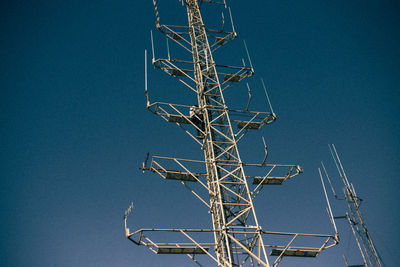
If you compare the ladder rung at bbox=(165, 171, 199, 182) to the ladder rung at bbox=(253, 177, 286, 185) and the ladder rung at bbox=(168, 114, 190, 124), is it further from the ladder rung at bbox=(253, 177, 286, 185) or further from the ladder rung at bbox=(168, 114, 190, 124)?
the ladder rung at bbox=(253, 177, 286, 185)

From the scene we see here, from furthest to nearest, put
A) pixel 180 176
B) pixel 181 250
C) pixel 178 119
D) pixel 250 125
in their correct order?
pixel 250 125, pixel 178 119, pixel 180 176, pixel 181 250

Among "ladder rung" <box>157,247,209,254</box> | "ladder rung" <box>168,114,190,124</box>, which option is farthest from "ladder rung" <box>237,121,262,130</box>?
"ladder rung" <box>157,247,209,254</box>

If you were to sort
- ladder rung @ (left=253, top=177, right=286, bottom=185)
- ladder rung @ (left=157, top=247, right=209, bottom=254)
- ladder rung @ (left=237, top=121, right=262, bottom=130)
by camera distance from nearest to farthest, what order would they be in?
ladder rung @ (left=157, top=247, right=209, bottom=254) < ladder rung @ (left=253, top=177, right=286, bottom=185) < ladder rung @ (left=237, top=121, right=262, bottom=130)

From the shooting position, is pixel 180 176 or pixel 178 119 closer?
pixel 180 176

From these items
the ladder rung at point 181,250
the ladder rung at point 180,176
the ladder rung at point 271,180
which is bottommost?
the ladder rung at point 181,250

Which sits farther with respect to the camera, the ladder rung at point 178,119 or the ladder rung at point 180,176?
the ladder rung at point 178,119

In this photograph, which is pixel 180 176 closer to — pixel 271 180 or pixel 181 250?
pixel 181 250

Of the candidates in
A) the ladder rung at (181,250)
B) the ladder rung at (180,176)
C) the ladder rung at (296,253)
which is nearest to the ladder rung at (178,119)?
the ladder rung at (180,176)

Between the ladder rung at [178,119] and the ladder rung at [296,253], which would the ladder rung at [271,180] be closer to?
the ladder rung at [296,253]

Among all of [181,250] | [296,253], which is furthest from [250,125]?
[181,250]

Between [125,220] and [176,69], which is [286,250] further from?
[176,69]

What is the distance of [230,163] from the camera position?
14.6 meters

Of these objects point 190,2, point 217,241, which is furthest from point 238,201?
point 190,2

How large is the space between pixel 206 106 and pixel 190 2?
9.57 meters
